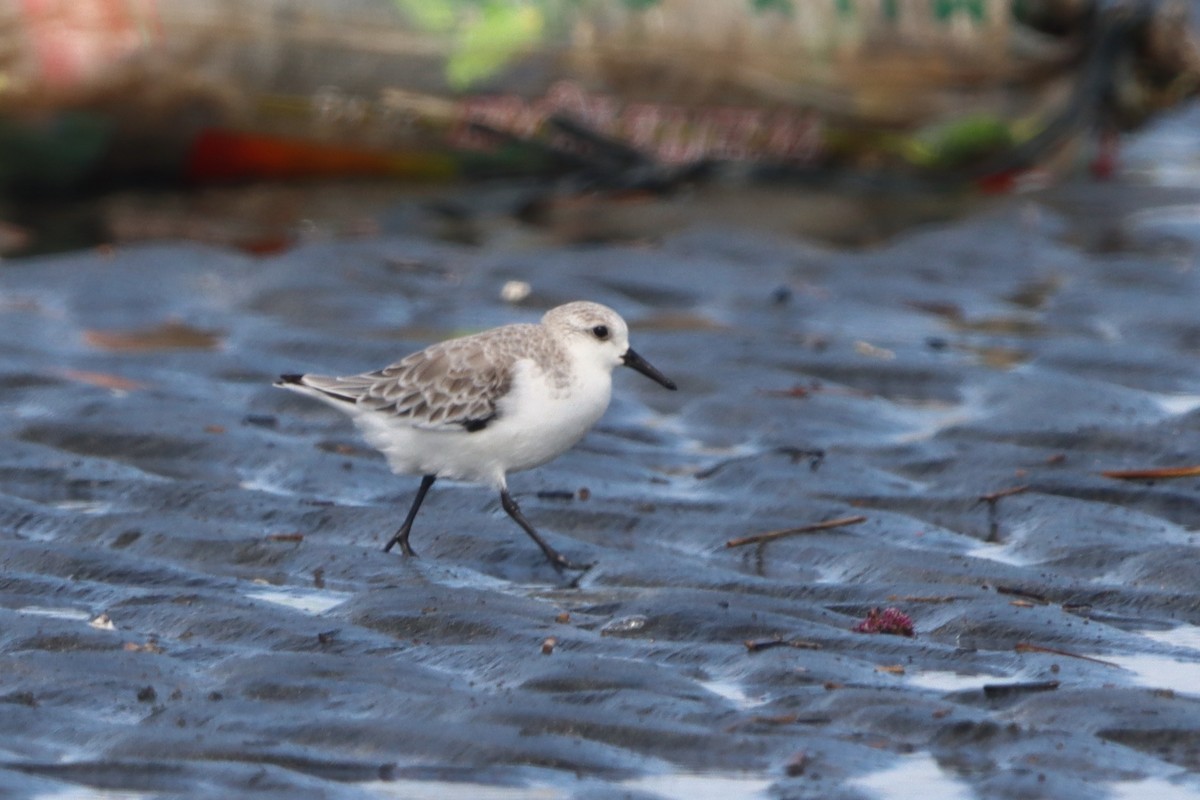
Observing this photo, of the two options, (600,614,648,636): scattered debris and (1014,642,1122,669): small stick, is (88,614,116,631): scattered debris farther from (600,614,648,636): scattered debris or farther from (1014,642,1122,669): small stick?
(1014,642,1122,669): small stick

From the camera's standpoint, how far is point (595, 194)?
1314cm

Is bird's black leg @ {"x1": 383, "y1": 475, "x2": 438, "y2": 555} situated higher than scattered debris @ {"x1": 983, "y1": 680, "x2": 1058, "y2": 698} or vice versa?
scattered debris @ {"x1": 983, "y1": 680, "x2": 1058, "y2": 698}

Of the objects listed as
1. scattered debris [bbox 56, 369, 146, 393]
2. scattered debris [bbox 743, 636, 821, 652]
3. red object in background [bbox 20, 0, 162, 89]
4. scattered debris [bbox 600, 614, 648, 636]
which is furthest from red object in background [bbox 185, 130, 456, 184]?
scattered debris [bbox 743, 636, 821, 652]

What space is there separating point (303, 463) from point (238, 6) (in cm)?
594

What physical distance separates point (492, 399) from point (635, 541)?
777 millimetres

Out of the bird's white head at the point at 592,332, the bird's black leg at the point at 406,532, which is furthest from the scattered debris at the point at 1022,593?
the bird's black leg at the point at 406,532

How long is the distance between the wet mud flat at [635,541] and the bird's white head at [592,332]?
0.64m

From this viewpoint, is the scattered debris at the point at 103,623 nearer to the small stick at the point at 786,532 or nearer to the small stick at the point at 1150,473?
the small stick at the point at 786,532

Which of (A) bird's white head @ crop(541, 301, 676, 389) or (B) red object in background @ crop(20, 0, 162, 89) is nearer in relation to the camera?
(A) bird's white head @ crop(541, 301, 676, 389)

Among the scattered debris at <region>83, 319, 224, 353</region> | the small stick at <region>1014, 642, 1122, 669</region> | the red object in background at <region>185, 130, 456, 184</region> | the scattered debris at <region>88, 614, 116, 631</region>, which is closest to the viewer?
the small stick at <region>1014, 642, 1122, 669</region>

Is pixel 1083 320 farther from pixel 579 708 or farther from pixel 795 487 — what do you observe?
pixel 579 708

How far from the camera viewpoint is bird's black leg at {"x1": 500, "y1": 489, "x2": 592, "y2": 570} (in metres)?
6.66

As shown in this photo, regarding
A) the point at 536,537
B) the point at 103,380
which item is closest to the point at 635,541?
the point at 536,537

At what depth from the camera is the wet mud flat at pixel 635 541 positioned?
4914 millimetres
